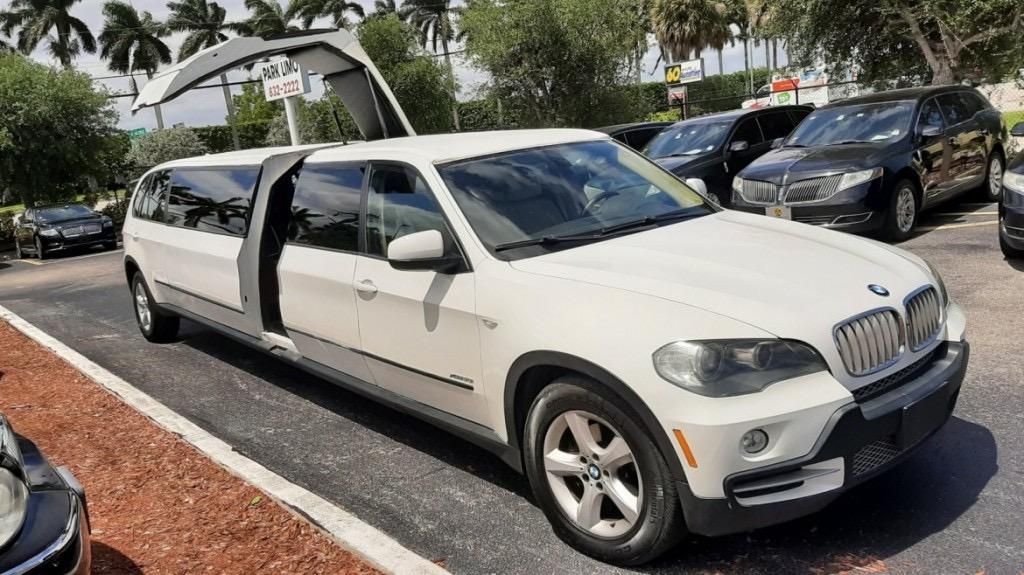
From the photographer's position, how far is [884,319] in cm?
306

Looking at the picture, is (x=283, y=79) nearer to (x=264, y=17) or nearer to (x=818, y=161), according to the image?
(x=818, y=161)

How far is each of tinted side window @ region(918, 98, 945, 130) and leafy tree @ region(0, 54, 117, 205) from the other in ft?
80.7

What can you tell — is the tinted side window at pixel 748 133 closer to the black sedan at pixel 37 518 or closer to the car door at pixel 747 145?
the car door at pixel 747 145

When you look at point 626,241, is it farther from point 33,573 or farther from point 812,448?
point 33,573

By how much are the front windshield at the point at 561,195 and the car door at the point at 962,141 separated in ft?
21.5

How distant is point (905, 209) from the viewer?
880 centimetres

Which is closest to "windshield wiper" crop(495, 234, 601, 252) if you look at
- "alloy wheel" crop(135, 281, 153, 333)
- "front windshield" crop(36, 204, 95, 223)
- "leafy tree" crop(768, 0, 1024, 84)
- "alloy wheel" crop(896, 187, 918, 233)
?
"alloy wheel" crop(135, 281, 153, 333)

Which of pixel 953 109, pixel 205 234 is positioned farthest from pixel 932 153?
pixel 205 234

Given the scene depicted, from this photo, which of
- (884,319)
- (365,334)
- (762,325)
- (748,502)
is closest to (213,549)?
(365,334)

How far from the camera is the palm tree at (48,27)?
53.3 metres

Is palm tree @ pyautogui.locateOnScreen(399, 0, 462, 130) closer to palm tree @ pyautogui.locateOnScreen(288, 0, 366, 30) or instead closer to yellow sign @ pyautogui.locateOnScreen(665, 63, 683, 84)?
palm tree @ pyautogui.locateOnScreen(288, 0, 366, 30)

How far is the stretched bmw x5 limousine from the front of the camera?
2777 mm

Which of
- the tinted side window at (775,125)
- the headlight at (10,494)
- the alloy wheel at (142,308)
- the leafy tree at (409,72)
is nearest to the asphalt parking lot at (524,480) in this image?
the alloy wheel at (142,308)

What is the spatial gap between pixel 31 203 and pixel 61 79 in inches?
164
